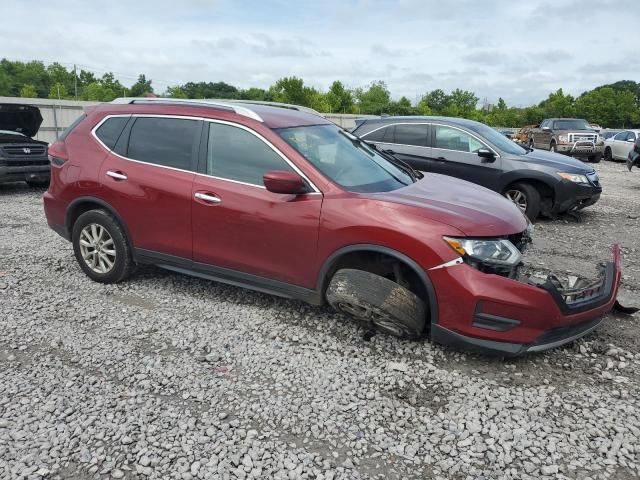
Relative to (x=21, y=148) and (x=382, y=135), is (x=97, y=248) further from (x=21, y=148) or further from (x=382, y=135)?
(x=21, y=148)

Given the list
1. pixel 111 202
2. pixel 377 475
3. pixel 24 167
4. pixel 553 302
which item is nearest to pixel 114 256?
pixel 111 202

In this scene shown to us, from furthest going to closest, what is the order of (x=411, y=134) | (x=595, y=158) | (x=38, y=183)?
(x=595, y=158) → (x=38, y=183) → (x=411, y=134)

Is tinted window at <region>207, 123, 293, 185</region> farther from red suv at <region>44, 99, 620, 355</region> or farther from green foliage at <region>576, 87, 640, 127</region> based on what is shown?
green foliage at <region>576, 87, 640, 127</region>

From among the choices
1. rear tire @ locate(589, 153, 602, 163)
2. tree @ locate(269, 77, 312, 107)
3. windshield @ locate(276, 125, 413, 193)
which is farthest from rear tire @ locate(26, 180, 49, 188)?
tree @ locate(269, 77, 312, 107)

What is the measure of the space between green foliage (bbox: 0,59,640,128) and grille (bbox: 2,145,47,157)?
3315cm

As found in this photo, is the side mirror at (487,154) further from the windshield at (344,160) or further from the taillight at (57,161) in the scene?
the taillight at (57,161)

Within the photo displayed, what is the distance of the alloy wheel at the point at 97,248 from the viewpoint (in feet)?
16.1

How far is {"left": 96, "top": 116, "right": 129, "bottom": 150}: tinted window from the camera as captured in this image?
15.9 ft

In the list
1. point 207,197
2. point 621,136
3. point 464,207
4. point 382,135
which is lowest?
point 207,197

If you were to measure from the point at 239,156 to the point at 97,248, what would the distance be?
181cm

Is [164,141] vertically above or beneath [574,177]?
above

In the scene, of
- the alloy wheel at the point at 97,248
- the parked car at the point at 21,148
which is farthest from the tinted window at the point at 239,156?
the parked car at the point at 21,148

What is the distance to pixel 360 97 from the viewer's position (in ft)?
234

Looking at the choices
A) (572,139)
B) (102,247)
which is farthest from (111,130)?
(572,139)
